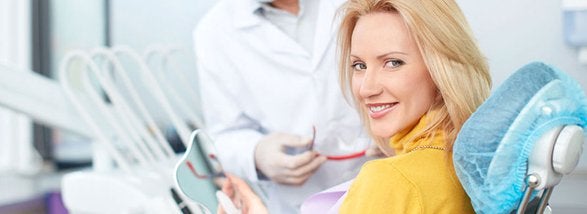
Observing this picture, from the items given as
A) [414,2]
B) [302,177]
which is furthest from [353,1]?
[302,177]

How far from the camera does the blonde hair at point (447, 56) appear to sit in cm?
86

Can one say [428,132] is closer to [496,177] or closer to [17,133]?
[496,177]

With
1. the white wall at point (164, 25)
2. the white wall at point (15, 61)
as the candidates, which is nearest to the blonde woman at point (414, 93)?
the white wall at point (164, 25)

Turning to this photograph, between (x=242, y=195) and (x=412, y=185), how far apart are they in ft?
1.39

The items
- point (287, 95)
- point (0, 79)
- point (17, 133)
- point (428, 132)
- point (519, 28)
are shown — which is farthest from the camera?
point (17, 133)

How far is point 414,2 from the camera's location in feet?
2.87

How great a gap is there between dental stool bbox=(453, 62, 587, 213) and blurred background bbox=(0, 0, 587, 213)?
31cm

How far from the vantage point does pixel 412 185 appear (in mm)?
813

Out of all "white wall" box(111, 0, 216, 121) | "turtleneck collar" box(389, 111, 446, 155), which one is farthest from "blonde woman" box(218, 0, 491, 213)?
"white wall" box(111, 0, 216, 121)

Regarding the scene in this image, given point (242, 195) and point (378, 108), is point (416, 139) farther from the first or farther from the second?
point (242, 195)

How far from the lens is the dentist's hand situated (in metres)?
1.19

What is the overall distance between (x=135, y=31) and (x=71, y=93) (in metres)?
0.30

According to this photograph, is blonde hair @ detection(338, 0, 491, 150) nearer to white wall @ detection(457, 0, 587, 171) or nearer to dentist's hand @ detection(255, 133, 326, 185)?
white wall @ detection(457, 0, 587, 171)

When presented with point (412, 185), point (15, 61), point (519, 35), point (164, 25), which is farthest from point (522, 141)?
point (15, 61)
